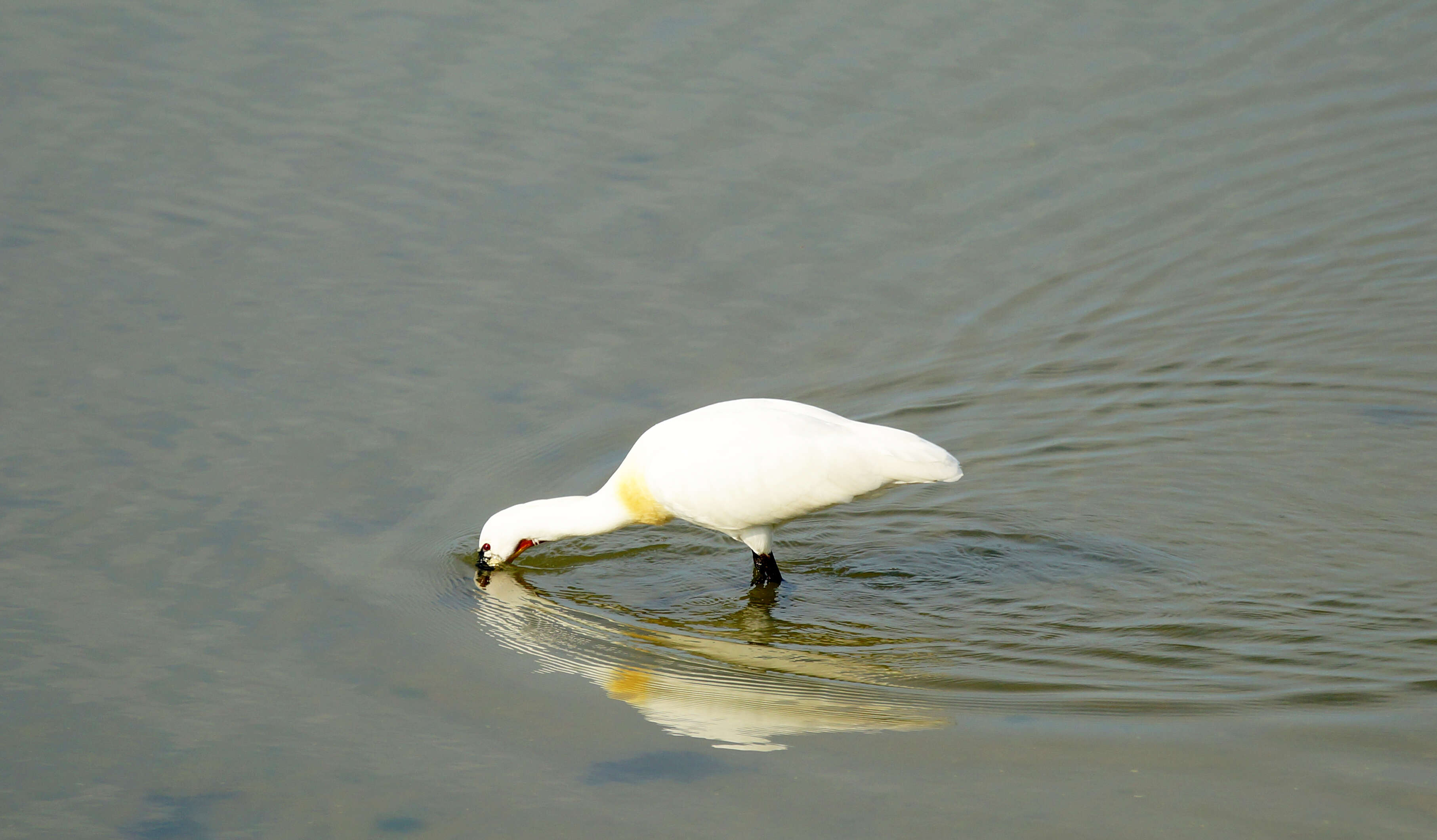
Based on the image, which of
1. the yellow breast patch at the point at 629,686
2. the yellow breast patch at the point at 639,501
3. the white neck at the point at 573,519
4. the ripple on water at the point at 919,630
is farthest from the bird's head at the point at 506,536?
the yellow breast patch at the point at 629,686

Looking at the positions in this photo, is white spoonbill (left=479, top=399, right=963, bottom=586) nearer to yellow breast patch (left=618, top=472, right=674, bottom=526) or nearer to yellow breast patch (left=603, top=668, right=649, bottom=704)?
yellow breast patch (left=618, top=472, right=674, bottom=526)

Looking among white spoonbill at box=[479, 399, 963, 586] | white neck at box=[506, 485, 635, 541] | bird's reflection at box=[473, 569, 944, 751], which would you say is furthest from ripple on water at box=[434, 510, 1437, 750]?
white spoonbill at box=[479, 399, 963, 586]

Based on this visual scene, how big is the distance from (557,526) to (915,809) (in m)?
2.86

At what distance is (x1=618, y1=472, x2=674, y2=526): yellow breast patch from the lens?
7.53 metres

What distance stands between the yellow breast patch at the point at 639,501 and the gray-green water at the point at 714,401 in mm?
287

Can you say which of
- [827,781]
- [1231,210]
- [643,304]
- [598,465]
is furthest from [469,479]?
[1231,210]

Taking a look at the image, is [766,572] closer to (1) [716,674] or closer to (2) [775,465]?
(2) [775,465]

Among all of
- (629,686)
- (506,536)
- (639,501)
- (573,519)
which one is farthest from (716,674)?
(506,536)

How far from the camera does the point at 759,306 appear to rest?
32.7 ft

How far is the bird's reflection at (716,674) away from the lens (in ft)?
19.6

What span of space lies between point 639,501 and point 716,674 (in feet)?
4.39

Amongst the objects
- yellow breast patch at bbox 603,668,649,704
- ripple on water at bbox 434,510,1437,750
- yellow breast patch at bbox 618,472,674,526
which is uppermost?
yellow breast patch at bbox 618,472,674,526

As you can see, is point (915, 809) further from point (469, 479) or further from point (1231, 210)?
point (1231, 210)

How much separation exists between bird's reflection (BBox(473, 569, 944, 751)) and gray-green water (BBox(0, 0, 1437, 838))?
0.03 m
